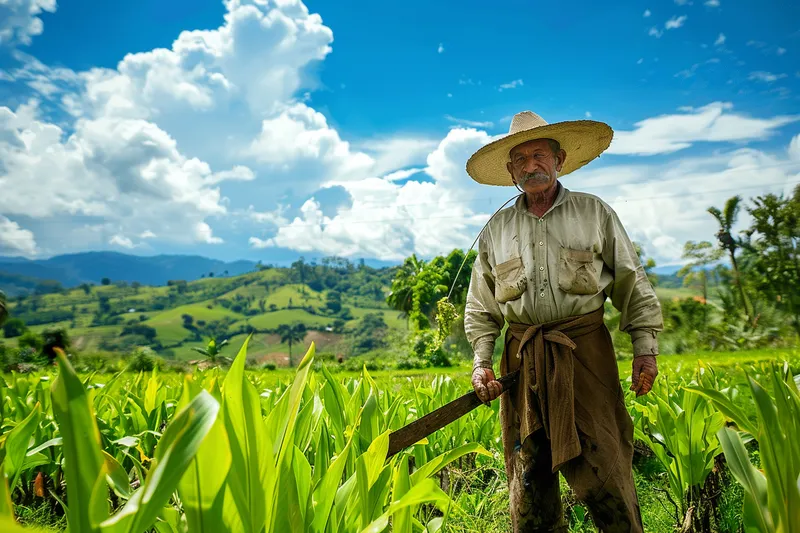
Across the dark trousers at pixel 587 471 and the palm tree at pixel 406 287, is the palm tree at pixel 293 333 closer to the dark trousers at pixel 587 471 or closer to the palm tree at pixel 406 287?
the palm tree at pixel 406 287

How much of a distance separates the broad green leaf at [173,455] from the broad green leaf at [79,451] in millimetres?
45

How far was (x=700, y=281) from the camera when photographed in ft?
143

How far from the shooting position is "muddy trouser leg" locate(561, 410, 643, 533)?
209cm

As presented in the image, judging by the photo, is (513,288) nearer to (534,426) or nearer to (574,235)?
(574,235)

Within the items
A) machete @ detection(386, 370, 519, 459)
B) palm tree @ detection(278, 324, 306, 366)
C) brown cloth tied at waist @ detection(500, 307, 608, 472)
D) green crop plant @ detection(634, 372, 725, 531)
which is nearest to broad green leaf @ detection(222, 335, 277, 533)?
machete @ detection(386, 370, 519, 459)

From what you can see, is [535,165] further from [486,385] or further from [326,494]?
[326,494]

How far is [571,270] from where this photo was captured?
232 centimetres

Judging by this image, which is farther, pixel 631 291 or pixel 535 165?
pixel 535 165

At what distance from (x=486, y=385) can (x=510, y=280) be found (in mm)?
513

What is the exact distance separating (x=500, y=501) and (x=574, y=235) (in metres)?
→ 1.72

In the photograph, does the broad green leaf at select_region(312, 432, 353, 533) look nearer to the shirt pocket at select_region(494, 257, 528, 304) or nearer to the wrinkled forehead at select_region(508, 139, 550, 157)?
the shirt pocket at select_region(494, 257, 528, 304)

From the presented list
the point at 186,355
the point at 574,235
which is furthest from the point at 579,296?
the point at 186,355

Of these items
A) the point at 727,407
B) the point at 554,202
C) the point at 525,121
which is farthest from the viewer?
the point at 525,121

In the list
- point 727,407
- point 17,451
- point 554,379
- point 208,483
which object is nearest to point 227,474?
A: point 208,483
